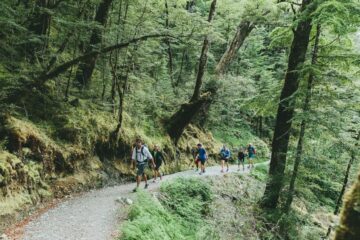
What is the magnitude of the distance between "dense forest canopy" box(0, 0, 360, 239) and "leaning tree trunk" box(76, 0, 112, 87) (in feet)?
0.17

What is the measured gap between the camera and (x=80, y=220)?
356 inches

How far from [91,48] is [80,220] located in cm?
807

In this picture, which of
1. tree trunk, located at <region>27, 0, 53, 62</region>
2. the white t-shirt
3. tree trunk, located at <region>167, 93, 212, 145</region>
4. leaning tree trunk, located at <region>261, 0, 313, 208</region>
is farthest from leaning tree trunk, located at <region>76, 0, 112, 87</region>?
leaning tree trunk, located at <region>261, 0, 313, 208</region>

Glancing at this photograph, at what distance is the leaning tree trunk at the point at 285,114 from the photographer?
1151 cm

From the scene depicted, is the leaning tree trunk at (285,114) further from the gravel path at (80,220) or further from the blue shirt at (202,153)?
the blue shirt at (202,153)

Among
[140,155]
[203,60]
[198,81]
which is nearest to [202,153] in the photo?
[198,81]

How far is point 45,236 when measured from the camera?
7801mm

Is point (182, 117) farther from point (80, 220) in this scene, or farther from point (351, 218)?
point (351, 218)

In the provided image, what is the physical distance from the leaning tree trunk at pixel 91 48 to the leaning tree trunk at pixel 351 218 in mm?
13576

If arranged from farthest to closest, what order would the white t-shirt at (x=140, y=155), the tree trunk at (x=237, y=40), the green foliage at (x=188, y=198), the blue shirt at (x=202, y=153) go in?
the tree trunk at (x=237, y=40) → the blue shirt at (x=202, y=153) → the white t-shirt at (x=140, y=155) → the green foliage at (x=188, y=198)

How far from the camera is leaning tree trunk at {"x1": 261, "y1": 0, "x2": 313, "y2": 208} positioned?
453 inches

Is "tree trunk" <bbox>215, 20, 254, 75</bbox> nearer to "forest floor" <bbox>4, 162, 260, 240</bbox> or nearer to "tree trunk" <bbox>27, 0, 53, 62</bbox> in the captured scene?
"tree trunk" <bbox>27, 0, 53, 62</bbox>

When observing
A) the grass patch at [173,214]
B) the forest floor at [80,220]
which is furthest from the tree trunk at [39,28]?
the grass patch at [173,214]

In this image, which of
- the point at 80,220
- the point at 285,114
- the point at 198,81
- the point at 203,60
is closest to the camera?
the point at 80,220
